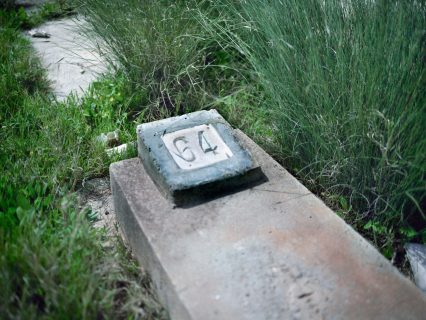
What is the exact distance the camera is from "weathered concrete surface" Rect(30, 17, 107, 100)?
3523 mm

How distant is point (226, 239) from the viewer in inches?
75.0

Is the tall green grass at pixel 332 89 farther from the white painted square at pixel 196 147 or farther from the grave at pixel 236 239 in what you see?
the white painted square at pixel 196 147

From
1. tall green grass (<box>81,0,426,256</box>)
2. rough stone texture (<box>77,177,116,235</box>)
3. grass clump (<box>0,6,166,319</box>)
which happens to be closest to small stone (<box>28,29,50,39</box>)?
grass clump (<box>0,6,166,319</box>)

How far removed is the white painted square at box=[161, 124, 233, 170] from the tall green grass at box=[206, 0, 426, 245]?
0.40 m

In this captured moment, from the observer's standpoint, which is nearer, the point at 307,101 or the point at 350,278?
the point at 350,278

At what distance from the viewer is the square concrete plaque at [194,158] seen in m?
2.07

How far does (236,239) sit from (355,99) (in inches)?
31.4

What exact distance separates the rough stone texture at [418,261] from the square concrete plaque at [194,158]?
0.72 meters

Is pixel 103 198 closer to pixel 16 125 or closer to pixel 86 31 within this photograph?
pixel 16 125

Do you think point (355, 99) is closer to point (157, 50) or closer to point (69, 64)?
point (157, 50)

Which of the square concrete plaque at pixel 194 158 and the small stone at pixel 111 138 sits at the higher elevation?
the square concrete plaque at pixel 194 158

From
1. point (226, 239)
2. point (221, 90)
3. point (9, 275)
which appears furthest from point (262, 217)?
point (221, 90)

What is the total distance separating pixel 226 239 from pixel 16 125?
168cm

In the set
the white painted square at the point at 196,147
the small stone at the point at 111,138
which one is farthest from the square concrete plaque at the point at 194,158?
the small stone at the point at 111,138
